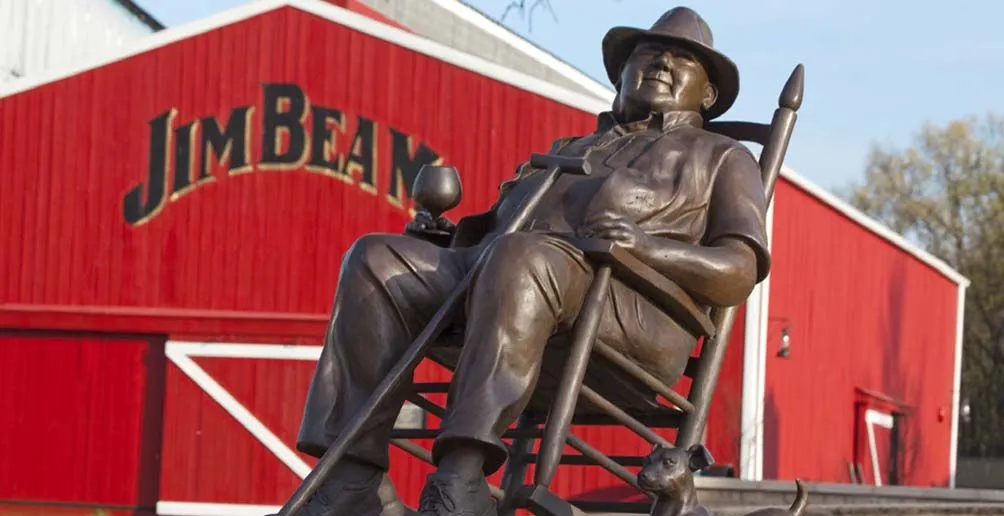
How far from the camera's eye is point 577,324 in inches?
193

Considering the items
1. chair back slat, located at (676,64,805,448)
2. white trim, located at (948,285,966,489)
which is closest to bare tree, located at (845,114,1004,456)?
white trim, located at (948,285,966,489)

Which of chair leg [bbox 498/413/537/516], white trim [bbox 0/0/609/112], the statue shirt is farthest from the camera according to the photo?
white trim [bbox 0/0/609/112]

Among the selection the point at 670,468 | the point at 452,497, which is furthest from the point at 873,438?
the point at 452,497

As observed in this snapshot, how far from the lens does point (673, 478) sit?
4.81 meters

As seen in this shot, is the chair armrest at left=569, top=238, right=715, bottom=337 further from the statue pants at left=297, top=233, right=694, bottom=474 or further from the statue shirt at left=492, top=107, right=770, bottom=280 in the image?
the statue shirt at left=492, top=107, right=770, bottom=280

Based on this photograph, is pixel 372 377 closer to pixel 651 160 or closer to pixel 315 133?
pixel 651 160

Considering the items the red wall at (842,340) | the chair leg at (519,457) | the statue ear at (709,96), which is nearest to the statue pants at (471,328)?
the chair leg at (519,457)

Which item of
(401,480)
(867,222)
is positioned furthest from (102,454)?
(867,222)

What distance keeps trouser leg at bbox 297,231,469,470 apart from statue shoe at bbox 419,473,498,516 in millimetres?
405

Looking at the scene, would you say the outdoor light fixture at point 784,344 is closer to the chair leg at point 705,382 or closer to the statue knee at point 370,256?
the chair leg at point 705,382

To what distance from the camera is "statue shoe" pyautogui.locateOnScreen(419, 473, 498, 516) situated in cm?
457

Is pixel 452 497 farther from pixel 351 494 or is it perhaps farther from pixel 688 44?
pixel 688 44

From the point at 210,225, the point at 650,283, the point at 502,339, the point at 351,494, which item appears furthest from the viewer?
the point at 210,225

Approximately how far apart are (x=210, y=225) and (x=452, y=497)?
43.5ft
